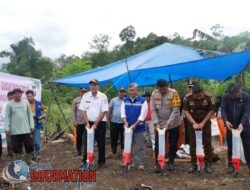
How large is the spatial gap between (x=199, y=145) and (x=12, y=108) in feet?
11.3

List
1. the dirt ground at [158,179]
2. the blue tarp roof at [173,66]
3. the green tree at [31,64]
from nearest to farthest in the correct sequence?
the dirt ground at [158,179] < the blue tarp roof at [173,66] < the green tree at [31,64]

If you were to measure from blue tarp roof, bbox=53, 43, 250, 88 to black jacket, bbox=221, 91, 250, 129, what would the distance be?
1.20 m

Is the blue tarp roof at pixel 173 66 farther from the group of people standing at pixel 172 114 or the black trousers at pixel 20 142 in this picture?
the black trousers at pixel 20 142

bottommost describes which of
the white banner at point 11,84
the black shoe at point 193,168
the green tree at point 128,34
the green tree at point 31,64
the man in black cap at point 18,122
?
the black shoe at point 193,168

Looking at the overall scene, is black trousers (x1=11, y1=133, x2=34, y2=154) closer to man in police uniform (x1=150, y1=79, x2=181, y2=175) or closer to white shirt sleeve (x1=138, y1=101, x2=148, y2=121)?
white shirt sleeve (x1=138, y1=101, x2=148, y2=121)

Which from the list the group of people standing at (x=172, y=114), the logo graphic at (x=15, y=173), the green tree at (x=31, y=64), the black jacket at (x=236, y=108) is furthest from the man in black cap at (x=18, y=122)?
the green tree at (x=31, y=64)

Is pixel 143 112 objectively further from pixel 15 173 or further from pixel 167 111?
pixel 15 173

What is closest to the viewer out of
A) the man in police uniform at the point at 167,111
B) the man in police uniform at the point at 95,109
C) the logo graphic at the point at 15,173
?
the logo graphic at the point at 15,173

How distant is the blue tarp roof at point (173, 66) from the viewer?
24.3ft

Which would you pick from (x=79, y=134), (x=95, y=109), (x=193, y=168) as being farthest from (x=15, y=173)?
(x=79, y=134)

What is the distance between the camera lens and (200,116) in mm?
6281

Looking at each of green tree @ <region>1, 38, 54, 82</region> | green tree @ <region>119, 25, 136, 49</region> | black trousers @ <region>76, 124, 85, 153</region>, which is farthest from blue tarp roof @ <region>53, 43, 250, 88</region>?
green tree @ <region>119, 25, 136, 49</region>

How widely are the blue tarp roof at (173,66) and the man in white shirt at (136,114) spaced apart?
1.09 m

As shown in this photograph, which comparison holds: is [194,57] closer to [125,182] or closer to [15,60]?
[125,182]
